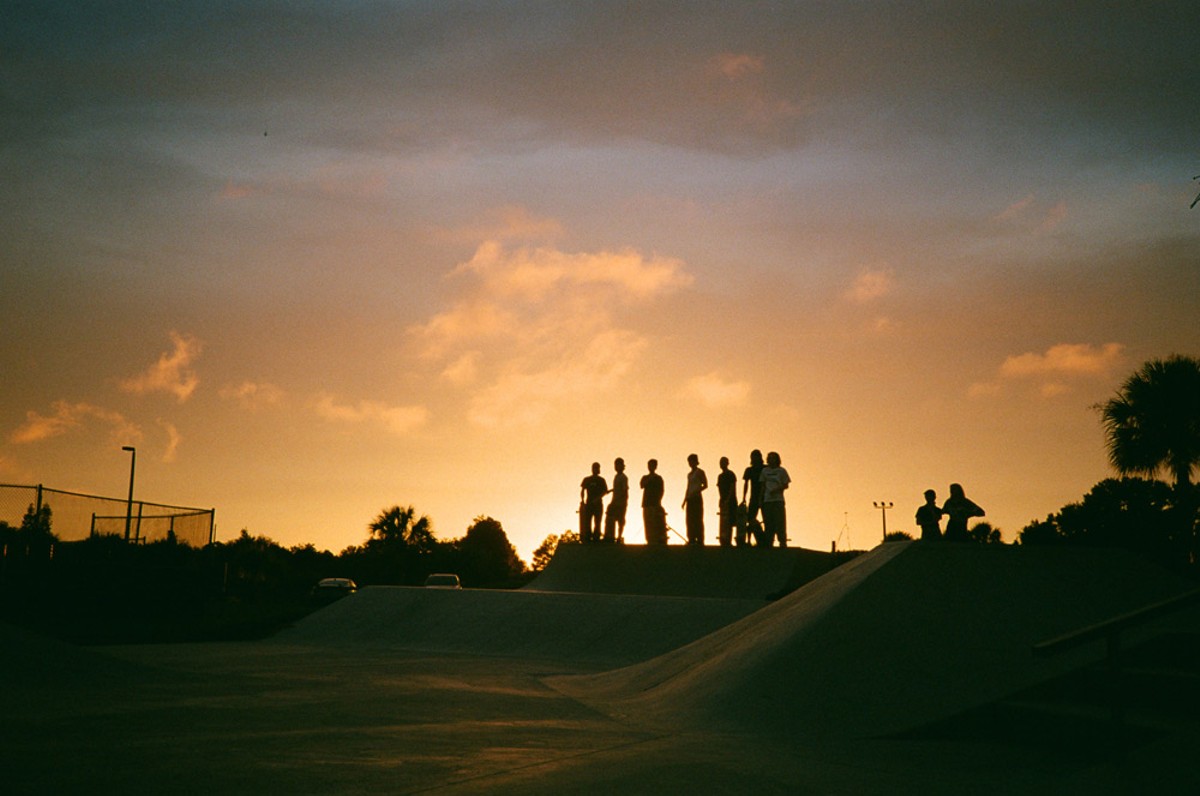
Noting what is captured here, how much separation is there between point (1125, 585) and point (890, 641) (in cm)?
264

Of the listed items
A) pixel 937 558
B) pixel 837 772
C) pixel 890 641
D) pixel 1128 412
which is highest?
pixel 1128 412

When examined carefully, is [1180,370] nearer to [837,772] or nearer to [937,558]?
[937,558]

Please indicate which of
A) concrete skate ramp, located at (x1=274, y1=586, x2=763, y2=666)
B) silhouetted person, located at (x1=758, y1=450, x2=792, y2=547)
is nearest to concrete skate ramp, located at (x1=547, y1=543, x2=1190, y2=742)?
concrete skate ramp, located at (x1=274, y1=586, x2=763, y2=666)

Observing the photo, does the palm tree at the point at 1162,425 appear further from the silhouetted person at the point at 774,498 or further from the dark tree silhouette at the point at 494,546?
the dark tree silhouette at the point at 494,546

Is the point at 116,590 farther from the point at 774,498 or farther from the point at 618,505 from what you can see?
the point at 774,498

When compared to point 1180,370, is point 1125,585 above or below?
below

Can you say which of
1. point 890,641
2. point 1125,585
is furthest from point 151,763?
point 1125,585

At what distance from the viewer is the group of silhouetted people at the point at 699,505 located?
1522cm

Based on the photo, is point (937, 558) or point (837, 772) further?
point (937, 558)

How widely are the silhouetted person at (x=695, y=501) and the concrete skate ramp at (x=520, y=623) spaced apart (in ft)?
7.49

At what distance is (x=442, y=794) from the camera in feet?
14.3

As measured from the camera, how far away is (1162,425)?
26281 mm

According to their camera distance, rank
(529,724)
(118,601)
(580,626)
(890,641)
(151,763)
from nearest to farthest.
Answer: (151,763), (529,724), (890,641), (580,626), (118,601)

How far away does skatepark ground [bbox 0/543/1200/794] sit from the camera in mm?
4848
